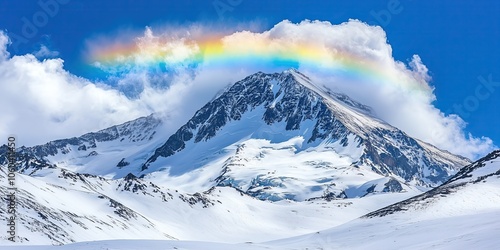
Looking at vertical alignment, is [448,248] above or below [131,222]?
below

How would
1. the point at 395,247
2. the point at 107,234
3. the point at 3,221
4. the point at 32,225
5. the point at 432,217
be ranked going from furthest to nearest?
1. the point at 107,234
2. the point at 32,225
3. the point at 3,221
4. the point at 432,217
5. the point at 395,247

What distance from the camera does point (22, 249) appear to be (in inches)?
2131

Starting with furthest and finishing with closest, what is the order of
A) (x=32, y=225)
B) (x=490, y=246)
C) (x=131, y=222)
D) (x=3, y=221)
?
(x=131, y=222), (x=32, y=225), (x=3, y=221), (x=490, y=246)

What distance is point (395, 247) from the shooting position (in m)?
64.6

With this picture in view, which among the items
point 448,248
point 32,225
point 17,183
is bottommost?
point 448,248

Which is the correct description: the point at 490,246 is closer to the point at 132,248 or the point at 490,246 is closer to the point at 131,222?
the point at 132,248

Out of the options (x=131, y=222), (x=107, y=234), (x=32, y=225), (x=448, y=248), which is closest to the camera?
(x=448, y=248)

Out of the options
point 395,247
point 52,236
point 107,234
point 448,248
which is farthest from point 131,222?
point 448,248

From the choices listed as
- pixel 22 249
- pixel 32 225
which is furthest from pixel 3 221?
pixel 22 249

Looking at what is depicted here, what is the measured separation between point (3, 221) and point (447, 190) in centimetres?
8154

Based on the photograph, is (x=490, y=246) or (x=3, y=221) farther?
(x=3, y=221)

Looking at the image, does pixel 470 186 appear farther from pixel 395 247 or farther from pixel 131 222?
pixel 131 222

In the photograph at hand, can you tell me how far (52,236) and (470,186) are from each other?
80.4 metres

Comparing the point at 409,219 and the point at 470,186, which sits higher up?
the point at 470,186
